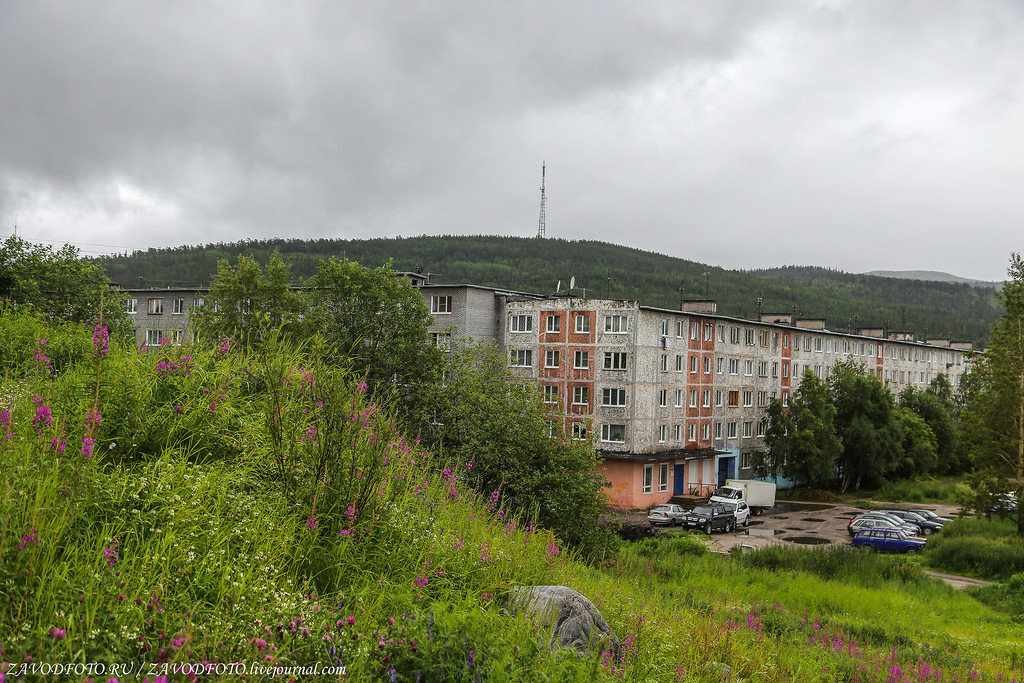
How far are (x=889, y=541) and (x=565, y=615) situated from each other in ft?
113

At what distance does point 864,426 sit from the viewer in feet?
186

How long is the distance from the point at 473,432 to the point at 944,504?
50394 millimetres

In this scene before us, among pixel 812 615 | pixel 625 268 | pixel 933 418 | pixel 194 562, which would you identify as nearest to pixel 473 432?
pixel 812 615

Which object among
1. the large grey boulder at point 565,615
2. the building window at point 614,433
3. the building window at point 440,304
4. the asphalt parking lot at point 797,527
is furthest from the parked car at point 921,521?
the large grey boulder at point 565,615

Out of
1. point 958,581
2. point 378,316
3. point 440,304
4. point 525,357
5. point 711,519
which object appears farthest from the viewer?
point 440,304

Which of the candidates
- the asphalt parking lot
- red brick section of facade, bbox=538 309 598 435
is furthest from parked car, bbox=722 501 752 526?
red brick section of facade, bbox=538 309 598 435

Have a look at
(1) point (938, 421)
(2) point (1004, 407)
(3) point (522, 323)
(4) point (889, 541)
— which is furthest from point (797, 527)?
(1) point (938, 421)

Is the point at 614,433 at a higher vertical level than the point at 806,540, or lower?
higher

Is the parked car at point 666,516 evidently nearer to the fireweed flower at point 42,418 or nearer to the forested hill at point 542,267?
the fireweed flower at point 42,418

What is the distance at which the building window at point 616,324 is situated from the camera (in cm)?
4934

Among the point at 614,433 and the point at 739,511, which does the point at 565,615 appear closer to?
the point at 739,511

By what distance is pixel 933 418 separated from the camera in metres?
69.8

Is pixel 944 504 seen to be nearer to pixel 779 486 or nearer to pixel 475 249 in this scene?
pixel 779 486

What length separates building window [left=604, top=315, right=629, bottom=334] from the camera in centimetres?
4934
